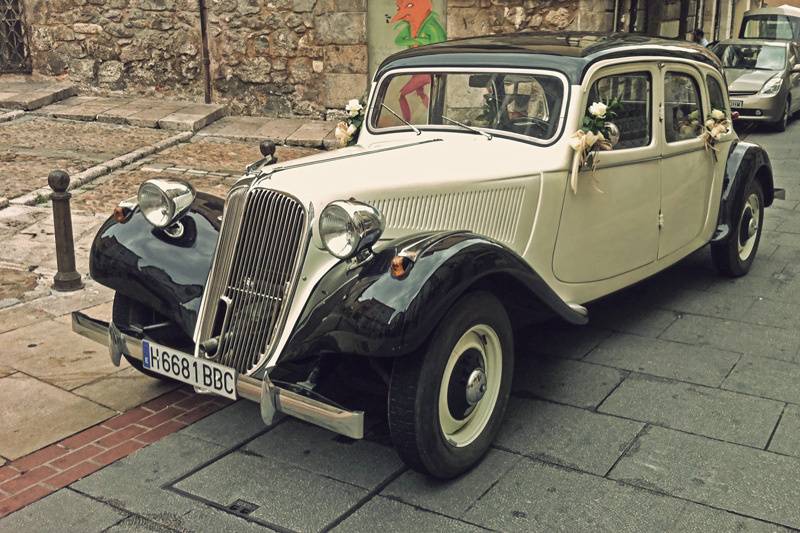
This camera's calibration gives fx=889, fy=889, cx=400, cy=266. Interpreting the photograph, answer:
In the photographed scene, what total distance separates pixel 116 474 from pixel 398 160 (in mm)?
Result: 1899

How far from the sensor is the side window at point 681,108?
5.38m

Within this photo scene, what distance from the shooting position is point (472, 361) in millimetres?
3730

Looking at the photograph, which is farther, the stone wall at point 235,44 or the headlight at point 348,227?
the stone wall at point 235,44

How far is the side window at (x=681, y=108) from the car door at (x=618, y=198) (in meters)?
0.19

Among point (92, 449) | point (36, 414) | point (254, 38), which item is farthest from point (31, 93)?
point (92, 449)

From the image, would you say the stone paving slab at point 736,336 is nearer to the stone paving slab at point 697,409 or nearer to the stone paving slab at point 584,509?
the stone paving slab at point 697,409

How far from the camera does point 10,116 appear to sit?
11883 mm

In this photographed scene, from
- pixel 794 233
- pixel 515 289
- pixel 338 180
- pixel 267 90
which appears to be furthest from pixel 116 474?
pixel 267 90

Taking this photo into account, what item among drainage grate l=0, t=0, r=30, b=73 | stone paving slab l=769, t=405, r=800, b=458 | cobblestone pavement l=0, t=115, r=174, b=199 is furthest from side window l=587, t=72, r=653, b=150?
drainage grate l=0, t=0, r=30, b=73

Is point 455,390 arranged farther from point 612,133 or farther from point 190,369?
point 612,133

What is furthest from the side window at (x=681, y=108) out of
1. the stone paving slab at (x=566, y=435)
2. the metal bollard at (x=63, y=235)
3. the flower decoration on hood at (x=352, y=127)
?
the metal bollard at (x=63, y=235)

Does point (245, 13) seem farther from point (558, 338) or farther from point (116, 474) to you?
point (116, 474)

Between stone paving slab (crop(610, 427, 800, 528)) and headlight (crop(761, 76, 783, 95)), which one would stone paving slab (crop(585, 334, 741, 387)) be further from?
headlight (crop(761, 76, 783, 95))

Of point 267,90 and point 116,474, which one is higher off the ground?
point 267,90
